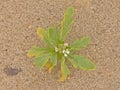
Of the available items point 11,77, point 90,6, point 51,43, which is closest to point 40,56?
point 51,43

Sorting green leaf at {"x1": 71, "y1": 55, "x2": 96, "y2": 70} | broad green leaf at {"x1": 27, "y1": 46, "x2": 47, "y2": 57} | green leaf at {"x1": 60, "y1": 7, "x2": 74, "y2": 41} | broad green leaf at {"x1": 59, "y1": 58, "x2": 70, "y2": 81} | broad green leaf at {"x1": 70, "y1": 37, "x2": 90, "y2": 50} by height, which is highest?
green leaf at {"x1": 60, "y1": 7, "x2": 74, "y2": 41}

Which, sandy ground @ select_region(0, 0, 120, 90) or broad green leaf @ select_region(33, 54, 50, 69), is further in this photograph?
sandy ground @ select_region(0, 0, 120, 90)

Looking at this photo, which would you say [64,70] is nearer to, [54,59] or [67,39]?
[54,59]

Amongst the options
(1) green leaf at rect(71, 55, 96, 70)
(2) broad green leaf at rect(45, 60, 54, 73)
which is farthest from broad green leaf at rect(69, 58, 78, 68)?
(2) broad green leaf at rect(45, 60, 54, 73)

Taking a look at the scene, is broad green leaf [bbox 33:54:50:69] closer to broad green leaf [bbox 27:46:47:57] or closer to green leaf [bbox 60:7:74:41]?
broad green leaf [bbox 27:46:47:57]

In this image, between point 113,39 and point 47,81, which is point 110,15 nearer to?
point 113,39

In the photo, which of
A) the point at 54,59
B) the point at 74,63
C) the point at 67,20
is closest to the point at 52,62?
the point at 54,59
